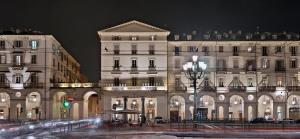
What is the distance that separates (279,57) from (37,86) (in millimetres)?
40944

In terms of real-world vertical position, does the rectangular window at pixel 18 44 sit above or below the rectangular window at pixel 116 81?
above

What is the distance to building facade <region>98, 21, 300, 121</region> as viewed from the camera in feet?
323

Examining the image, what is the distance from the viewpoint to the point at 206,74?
10150 cm

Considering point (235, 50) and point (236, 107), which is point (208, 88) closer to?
point (236, 107)

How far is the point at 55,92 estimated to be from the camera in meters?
98.3

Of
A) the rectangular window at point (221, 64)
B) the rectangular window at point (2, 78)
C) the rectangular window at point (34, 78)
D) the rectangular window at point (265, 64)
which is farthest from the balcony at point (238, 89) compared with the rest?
the rectangular window at point (2, 78)

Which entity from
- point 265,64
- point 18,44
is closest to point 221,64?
point 265,64

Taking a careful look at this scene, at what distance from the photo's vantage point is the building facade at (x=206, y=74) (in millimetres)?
98438

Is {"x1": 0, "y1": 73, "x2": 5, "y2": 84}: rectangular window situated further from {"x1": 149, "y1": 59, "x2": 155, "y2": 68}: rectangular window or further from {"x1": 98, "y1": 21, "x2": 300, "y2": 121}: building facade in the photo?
{"x1": 149, "y1": 59, "x2": 155, "y2": 68}: rectangular window

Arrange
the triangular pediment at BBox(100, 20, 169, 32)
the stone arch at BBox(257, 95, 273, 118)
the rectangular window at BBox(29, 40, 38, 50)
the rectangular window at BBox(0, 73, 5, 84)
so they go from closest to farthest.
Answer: the rectangular window at BBox(0, 73, 5, 84)
the rectangular window at BBox(29, 40, 38, 50)
the triangular pediment at BBox(100, 20, 169, 32)
the stone arch at BBox(257, 95, 273, 118)

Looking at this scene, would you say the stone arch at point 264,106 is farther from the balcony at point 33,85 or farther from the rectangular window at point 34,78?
the rectangular window at point 34,78

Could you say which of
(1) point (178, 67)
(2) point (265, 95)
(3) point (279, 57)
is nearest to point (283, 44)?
(3) point (279, 57)

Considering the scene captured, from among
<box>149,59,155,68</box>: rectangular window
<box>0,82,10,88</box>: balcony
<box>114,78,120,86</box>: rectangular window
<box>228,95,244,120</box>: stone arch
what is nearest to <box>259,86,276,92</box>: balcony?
<box>228,95,244,120</box>: stone arch

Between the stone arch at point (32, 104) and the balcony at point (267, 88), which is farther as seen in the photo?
the stone arch at point (32, 104)
